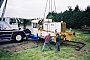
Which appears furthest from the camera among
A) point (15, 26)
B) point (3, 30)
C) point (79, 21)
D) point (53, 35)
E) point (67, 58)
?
point (79, 21)

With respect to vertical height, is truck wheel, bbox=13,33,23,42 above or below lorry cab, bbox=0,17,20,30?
below

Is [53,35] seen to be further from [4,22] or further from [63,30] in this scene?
[4,22]

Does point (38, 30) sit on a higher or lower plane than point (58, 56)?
higher

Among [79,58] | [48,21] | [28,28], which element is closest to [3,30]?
[28,28]

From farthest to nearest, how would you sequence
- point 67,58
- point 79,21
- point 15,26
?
1. point 79,21
2. point 15,26
3. point 67,58

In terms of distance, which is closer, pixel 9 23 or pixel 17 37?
pixel 17 37

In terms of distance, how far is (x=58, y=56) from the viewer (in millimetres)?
9297

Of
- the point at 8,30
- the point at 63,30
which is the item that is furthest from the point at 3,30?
the point at 63,30

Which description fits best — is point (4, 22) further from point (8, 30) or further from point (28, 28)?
point (28, 28)

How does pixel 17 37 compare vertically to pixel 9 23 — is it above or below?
below

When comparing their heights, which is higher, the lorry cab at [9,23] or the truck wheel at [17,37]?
the lorry cab at [9,23]

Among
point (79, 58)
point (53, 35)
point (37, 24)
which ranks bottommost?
point (79, 58)

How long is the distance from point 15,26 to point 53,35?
4.72 m

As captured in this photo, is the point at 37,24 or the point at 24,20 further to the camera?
the point at 24,20
